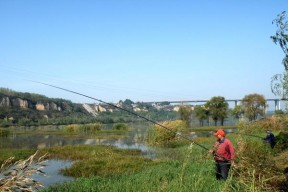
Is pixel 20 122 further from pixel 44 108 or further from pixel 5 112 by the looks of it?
pixel 44 108

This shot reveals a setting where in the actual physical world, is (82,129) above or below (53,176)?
below

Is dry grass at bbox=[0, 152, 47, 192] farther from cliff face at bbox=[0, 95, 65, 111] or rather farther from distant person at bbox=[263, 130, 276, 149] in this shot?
cliff face at bbox=[0, 95, 65, 111]

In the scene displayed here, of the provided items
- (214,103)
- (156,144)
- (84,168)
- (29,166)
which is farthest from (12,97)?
(29,166)

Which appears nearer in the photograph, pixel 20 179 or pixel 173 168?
pixel 20 179

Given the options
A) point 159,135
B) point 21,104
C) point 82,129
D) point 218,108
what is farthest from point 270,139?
point 21,104

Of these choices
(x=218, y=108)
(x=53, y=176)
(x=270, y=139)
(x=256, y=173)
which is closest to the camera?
(x=256, y=173)

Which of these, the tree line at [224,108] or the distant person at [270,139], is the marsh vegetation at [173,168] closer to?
the distant person at [270,139]

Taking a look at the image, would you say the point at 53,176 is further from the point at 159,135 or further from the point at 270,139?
the point at 159,135

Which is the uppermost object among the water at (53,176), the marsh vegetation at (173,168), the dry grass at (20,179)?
the dry grass at (20,179)

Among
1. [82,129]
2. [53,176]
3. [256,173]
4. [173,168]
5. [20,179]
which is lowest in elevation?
[82,129]

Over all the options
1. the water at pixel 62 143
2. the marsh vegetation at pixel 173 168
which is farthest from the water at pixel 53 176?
the marsh vegetation at pixel 173 168

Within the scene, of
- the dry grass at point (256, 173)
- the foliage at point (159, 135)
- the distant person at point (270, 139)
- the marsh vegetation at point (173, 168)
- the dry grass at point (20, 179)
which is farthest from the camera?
the foliage at point (159, 135)

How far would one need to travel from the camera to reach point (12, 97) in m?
183

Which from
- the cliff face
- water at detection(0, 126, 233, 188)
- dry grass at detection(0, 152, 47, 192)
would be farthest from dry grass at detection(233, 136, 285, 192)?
the cliff face
